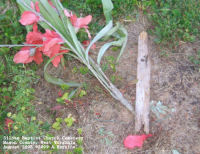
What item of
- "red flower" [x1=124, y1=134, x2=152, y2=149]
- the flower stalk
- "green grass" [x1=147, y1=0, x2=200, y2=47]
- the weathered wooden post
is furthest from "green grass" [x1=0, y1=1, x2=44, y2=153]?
"green grass" [x1=147, y1=0, x2=200, y2=47]

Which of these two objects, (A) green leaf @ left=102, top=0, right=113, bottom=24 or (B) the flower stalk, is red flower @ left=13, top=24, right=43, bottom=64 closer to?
(B) the flower stalk

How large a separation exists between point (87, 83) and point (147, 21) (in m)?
0.96

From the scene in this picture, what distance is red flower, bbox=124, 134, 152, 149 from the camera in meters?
1.95

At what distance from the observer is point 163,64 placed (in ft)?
7.65

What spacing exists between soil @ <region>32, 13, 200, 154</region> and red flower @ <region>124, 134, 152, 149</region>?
0.03m

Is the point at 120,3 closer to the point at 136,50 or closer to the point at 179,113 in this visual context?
the point at 136,50

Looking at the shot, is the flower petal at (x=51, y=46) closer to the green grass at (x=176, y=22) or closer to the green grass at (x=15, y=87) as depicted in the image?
the green grass at (x=15, y=87)

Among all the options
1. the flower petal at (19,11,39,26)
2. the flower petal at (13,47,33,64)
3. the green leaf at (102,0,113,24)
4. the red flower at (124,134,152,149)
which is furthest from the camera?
the green leaf at (102,0,113,24)

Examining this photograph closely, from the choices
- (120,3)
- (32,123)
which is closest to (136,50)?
(120,3)

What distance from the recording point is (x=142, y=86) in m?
2.19

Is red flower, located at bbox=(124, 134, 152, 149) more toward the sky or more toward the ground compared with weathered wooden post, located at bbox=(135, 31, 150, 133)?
more toward the ground

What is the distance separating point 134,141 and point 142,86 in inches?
19.7

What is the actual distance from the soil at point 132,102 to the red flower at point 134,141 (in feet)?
0.11

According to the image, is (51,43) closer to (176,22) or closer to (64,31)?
(64,31)
